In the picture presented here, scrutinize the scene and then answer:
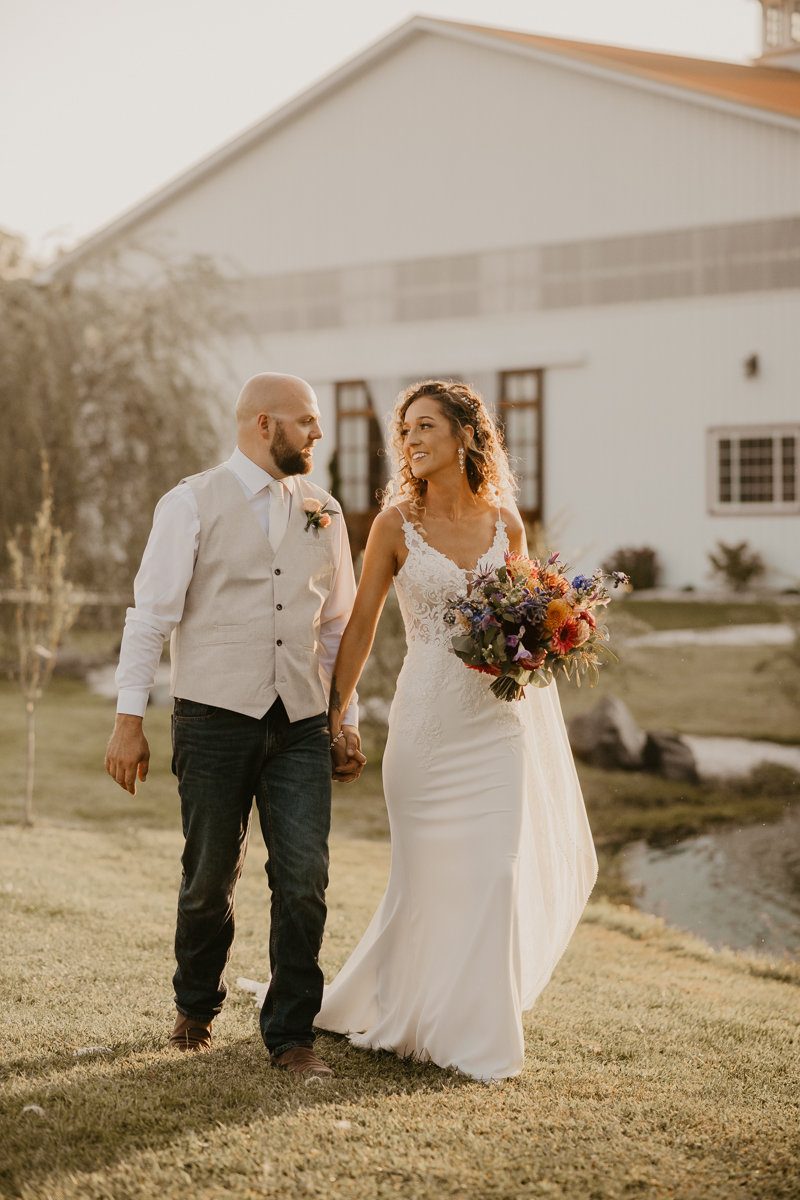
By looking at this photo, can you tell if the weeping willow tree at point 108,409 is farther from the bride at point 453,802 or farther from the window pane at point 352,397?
the bride at point 453,802

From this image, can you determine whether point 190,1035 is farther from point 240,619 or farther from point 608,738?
point 608,738

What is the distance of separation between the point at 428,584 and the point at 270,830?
1015 millimetres

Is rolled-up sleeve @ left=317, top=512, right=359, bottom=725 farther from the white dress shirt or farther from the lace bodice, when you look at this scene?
the white dress shirt

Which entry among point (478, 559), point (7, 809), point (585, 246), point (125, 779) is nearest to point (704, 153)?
point (585, 246)

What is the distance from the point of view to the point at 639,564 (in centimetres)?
1856

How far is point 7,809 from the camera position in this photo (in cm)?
990

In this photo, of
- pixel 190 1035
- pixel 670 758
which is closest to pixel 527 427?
pixel 670 758

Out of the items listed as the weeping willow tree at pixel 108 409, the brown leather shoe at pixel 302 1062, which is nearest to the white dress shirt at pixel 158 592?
the brown leather shoe at pixel 302 1062

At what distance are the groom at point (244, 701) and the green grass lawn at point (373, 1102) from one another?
32 centimetres

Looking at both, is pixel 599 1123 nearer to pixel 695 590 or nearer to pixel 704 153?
pixel 695 590

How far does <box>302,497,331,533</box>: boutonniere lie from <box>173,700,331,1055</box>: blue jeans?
24.3 inches

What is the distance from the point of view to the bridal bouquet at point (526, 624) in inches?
144

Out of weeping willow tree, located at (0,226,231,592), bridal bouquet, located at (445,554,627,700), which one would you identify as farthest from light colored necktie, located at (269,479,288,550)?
weeping willow tree, located at (0,226,231,592)

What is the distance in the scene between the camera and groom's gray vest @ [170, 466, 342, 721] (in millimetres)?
3572
